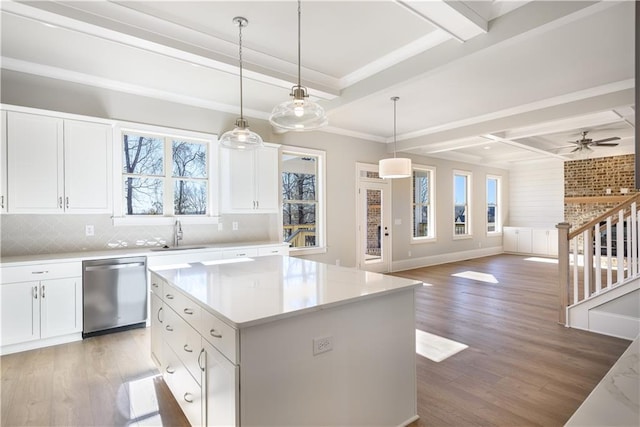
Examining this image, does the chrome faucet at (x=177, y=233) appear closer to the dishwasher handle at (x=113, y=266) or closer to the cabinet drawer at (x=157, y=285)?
the dishwasher handle at (x=113, y=266)

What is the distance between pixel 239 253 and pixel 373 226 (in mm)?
3385

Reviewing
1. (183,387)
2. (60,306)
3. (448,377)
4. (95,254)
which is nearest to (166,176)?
(95,254)

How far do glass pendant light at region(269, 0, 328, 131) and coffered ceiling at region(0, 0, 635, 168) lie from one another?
0.89 m

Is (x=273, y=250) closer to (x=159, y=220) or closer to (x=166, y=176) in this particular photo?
(x=159, y=220)

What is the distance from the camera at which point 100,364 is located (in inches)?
115

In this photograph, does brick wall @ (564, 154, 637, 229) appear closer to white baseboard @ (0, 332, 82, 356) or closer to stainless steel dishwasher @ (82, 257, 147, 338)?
stainless steel dishwasher @ (82, 257, 147, 338)

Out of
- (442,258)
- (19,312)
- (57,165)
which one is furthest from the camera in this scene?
(442,258)

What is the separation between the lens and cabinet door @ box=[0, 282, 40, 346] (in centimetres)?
306

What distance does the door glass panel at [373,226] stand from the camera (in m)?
6.93

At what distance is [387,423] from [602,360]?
2.29 meters

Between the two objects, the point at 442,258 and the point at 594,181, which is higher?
the point at 594,181

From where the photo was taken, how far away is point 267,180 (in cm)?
508

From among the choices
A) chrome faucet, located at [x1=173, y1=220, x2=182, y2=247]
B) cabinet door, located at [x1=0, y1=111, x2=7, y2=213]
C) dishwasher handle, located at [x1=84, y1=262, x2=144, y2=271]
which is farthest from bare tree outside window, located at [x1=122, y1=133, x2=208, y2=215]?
cabinet door, located at [x1=0, y1=111, x2=7, y2=213]

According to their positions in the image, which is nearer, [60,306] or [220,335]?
[220,335]
